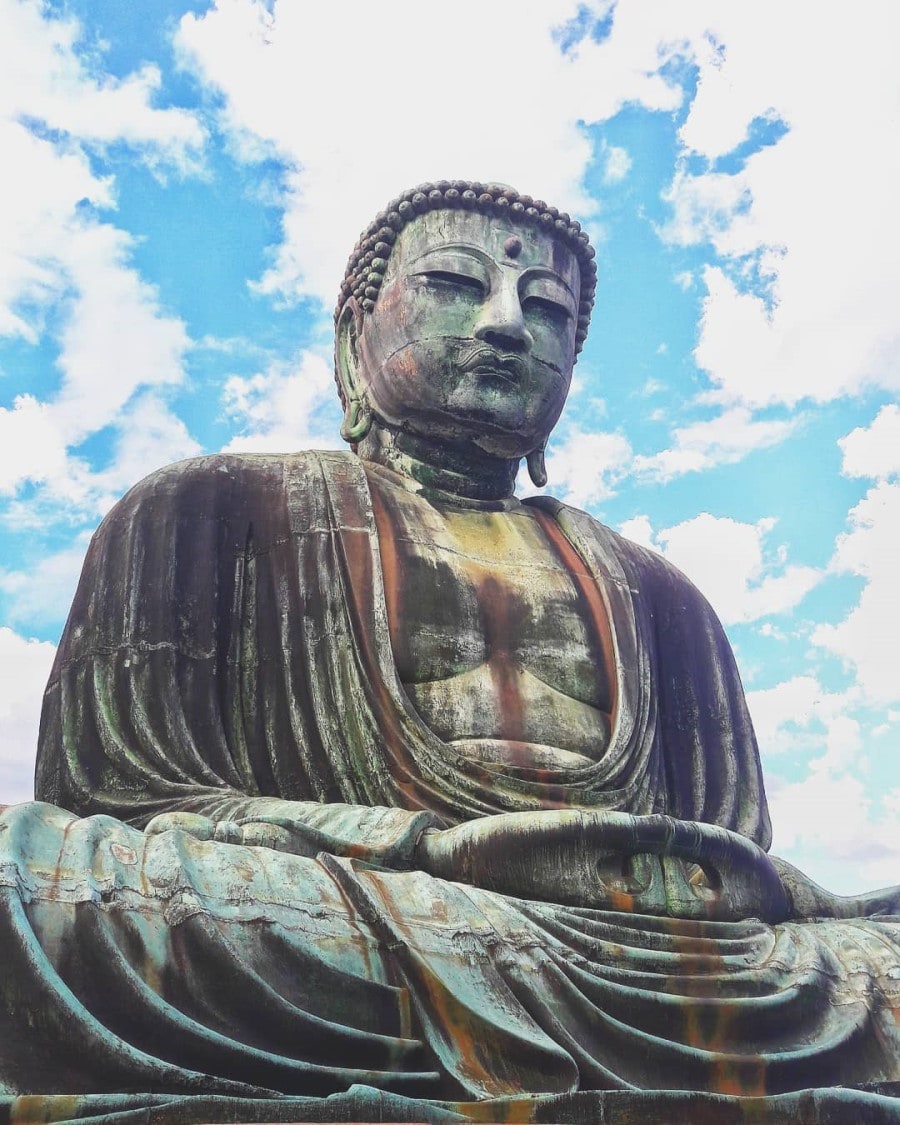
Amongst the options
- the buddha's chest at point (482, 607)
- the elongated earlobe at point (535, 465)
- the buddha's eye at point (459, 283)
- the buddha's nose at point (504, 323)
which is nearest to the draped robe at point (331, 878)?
the buddha's chest at point (482, 607)

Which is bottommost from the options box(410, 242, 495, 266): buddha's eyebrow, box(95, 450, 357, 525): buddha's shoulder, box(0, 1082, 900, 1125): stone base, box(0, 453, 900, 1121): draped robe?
box(0, 1082, 900, 1125): stone base

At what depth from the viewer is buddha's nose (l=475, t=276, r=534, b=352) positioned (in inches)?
294

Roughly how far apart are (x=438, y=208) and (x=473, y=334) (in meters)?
0.89

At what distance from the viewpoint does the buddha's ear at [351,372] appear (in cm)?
812

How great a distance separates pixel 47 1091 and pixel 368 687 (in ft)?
9.25

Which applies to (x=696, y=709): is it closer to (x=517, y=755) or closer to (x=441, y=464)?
(x=517, y=755)

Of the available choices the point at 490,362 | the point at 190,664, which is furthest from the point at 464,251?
the point at 190,664

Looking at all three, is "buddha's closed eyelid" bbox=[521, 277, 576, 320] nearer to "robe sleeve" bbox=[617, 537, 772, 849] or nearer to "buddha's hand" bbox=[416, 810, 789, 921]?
"robe sleeve" bbox=[617, 537, 772, 849]

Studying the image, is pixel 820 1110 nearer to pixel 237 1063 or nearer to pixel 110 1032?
pixel 237 1063

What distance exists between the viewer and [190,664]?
21.8 feet

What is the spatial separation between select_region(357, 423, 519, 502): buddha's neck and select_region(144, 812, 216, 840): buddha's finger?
3001 mm

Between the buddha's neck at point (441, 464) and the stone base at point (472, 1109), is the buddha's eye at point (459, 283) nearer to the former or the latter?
the buddha's neck at point (441, 464)

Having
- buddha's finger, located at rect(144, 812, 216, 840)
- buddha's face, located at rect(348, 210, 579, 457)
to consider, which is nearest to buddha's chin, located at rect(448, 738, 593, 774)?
buddha's finger, located at rect(144, 812, 216, 840)

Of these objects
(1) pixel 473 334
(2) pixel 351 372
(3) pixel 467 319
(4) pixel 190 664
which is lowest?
(4) pixel 190 664
